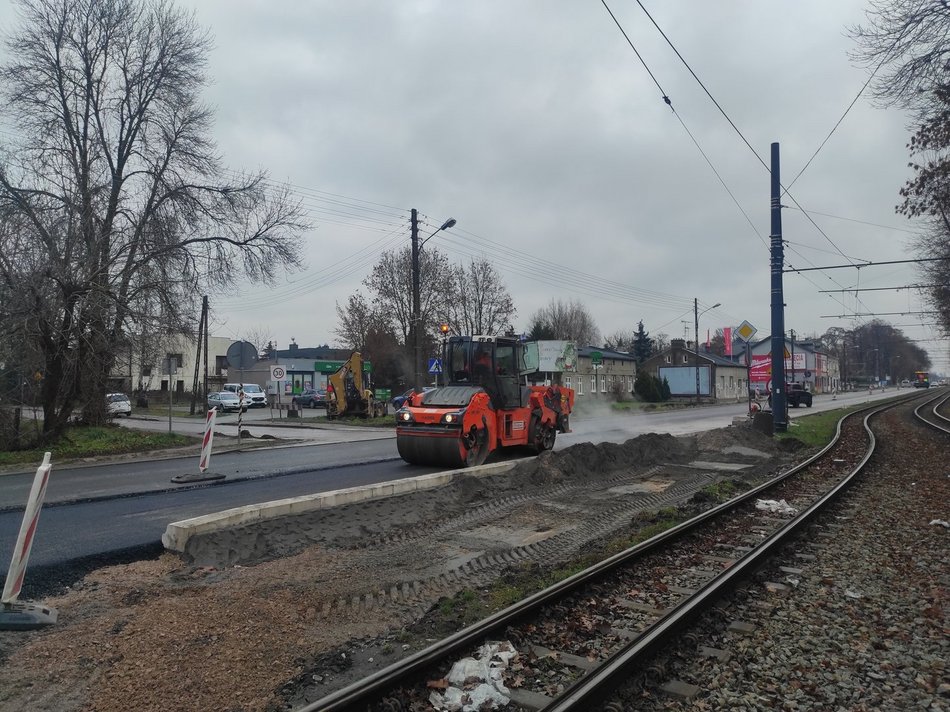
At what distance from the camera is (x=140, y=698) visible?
Answer: 3840 millimetres

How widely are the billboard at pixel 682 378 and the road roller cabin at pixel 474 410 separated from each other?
52422 mm

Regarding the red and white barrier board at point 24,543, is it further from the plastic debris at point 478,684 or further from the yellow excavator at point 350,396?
the yellow excavator at point 350,396

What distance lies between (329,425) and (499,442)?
16.1 meters

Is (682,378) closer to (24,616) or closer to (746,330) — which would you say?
(746,330)

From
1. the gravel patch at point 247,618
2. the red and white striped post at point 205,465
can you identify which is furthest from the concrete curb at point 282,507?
the red and white striped post at point 205,465

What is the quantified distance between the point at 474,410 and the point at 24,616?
884cm

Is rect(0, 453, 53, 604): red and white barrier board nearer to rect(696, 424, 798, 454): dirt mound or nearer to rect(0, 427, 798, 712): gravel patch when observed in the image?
rect(0, 427, 798, 712): gravel patch

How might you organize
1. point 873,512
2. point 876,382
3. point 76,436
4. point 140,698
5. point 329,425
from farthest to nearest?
point 876,382 → point 329,425 → point 76,436 → point 873,512 → point 140,698

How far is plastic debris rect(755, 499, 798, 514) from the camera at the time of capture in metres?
9.32

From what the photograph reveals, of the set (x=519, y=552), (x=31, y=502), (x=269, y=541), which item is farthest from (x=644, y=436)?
(x=31, y=502)

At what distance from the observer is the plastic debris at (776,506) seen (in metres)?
9.32

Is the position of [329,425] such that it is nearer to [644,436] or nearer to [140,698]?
[644,436]

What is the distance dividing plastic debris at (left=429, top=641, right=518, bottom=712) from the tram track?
8cm

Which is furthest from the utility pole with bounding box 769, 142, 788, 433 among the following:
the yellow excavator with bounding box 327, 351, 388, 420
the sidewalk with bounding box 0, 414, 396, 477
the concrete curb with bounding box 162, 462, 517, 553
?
the yellow excavator with bounding box 327, 351, 388, 420
